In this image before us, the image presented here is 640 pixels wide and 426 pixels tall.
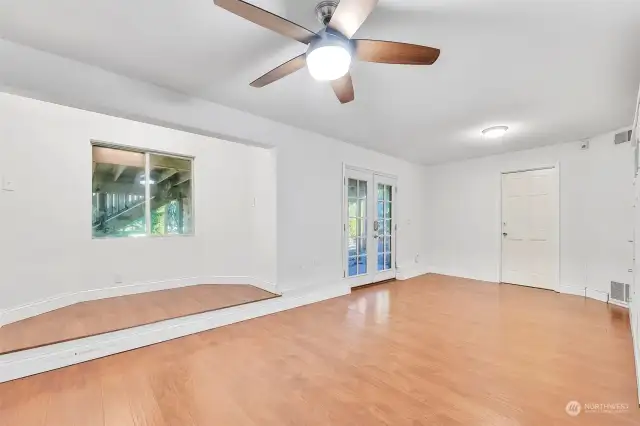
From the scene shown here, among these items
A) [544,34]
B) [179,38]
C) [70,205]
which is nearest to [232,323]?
[70,205]

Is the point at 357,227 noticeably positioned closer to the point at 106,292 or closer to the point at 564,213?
the point at 564,213

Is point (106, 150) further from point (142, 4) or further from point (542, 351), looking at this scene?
point (542, 351)

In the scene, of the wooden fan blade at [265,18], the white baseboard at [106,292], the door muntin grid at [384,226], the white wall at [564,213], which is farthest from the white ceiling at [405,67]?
the white baseboard at [106,292]

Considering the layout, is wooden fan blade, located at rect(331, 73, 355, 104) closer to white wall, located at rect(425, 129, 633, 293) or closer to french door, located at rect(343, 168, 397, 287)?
french door, located at rect(343, 168, 397, 287)

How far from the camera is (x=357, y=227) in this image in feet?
16.7

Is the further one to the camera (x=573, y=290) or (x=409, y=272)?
(x=409, y=272)

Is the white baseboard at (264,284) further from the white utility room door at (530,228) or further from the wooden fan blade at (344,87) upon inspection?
the white utility room door at (530,228)

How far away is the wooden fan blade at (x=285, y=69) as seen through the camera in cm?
192

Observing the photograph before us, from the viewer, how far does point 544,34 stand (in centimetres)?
195

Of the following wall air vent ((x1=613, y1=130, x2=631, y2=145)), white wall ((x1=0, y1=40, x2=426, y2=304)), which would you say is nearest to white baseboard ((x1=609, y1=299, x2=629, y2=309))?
wall air vent ((x1=613, y1=130, x2=631, y2=145))

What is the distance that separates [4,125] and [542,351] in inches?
226

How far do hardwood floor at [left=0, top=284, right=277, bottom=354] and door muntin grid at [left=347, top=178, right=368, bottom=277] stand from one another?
64.1 inches

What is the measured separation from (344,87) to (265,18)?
0.83 m

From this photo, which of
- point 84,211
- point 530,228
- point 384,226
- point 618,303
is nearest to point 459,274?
point 530,228
